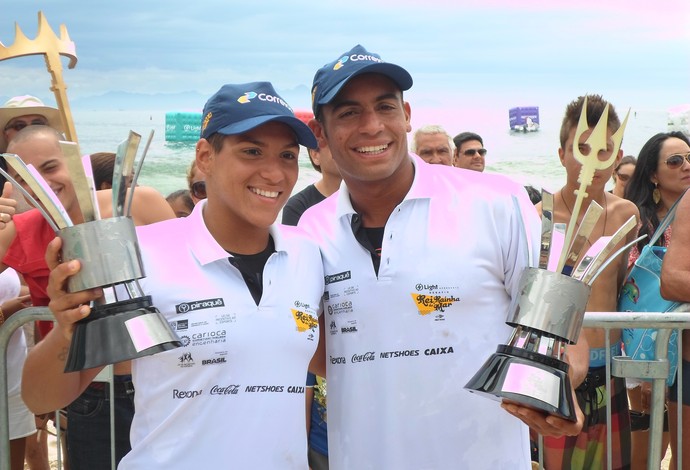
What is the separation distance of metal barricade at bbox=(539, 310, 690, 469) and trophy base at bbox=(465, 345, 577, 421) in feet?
4.07

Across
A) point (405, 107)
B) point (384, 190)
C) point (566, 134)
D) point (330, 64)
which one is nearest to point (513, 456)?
point (384, 190)

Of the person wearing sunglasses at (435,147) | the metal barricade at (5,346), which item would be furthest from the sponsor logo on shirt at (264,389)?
the person wearing sunglasses at (435,147)

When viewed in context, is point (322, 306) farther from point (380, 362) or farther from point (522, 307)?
point (522, 307)

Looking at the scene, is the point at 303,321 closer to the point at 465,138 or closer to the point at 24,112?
the point at 24,112

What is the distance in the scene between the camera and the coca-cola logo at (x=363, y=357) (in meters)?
2.12

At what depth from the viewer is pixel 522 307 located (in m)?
1.75

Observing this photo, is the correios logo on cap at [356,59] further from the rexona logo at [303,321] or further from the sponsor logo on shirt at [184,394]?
the sponsor logo on shirt at [184,394]

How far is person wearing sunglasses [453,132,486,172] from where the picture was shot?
629 cm

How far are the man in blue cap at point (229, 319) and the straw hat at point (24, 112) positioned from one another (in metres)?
2.11

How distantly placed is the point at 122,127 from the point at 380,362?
1195 centimetres

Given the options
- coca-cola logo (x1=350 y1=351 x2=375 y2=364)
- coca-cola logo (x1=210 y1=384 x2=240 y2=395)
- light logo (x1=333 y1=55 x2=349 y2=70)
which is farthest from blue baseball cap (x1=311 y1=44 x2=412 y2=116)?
coca-cola logo (x1=210 y1=384 x2=240 y2=395)

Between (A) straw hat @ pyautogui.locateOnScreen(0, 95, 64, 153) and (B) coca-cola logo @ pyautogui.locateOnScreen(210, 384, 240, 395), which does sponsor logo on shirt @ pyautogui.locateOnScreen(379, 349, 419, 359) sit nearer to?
(B) coca-cola logo @ pyautogui.locateOnScreen(210, 384, 240, 395)

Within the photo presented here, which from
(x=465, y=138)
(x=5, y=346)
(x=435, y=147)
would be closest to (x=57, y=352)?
(x=5, y=346)

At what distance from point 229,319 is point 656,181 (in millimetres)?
3223
